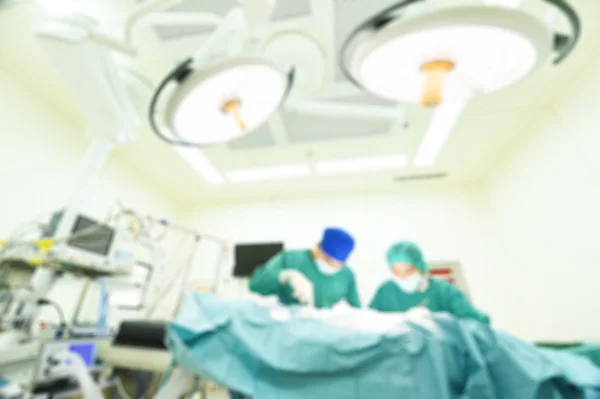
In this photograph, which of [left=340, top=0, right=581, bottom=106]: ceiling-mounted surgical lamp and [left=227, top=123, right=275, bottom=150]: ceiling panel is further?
[left=227, top=123, right=275, bottom=150]: ceiling panel

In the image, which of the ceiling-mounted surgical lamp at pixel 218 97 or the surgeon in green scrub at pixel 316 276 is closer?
the ceiling-mounted surgical lamp at pixel 218 97

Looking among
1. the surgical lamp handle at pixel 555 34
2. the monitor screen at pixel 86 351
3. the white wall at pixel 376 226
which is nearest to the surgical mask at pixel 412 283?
the surgical lamp handle at pixel 555 34

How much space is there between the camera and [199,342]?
87 cm

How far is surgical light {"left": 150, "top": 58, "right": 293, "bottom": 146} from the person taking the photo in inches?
34.2

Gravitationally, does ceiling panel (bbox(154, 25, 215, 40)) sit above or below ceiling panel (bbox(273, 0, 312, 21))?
above

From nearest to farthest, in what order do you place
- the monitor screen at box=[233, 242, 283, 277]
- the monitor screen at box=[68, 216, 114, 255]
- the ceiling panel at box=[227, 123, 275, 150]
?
the monitor screen at box=[68, 216, 114, 255]
the ceiling panel at box=[227, 123, 275, 150]
the monitor screen at box=[233, 242, 283, 277]

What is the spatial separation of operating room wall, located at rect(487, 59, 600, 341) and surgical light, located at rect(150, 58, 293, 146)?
2448mm

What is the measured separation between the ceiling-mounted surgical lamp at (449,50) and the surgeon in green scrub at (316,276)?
86cm

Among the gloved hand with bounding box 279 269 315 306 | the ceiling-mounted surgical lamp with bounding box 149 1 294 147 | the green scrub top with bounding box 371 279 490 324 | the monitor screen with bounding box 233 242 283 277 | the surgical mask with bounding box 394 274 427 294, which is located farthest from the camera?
the monitor screen with bounding box 233 242 283 277

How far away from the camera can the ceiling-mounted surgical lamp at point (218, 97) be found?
0.87 metres

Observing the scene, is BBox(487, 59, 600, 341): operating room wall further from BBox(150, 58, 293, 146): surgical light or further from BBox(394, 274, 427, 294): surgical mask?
BBox(150, 58, 293, 146): surgical light

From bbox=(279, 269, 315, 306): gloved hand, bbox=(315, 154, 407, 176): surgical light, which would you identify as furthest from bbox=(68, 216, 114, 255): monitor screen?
bbox=(315, 154, 407, 176): surgical light

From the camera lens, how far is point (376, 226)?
3631 mm

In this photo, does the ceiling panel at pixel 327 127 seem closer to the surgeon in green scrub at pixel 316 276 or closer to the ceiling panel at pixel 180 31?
the ceiling panel at pixel 180 31
